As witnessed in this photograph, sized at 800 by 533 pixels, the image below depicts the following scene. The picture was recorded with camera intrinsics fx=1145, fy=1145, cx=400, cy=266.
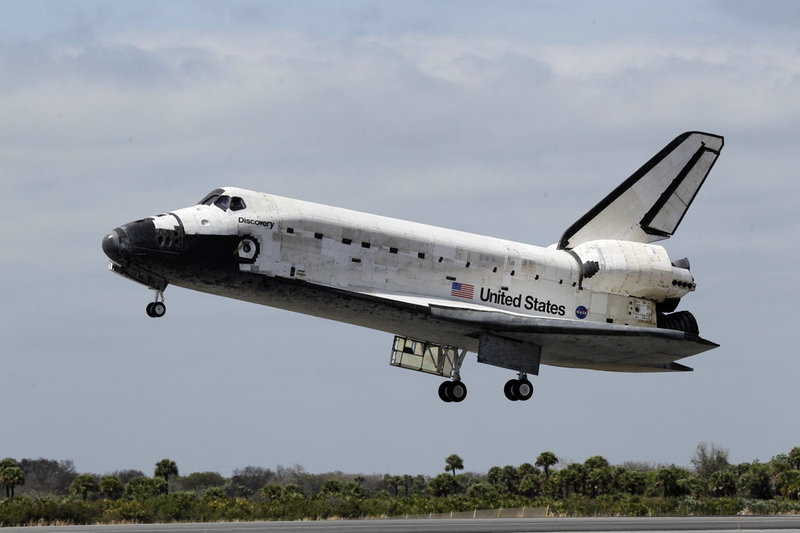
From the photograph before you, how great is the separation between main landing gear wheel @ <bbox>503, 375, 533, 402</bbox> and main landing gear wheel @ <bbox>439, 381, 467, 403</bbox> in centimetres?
123

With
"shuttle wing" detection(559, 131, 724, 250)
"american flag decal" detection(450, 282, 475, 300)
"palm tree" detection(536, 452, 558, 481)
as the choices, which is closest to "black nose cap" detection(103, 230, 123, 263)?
"american flag decal" detection(450, 282, 475, 300)

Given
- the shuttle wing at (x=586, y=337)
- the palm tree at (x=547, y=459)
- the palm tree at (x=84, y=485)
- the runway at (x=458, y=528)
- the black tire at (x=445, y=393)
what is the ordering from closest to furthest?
the shuttle wing at (x=586, y=337) < the black tire at (x=445, y=393) < the runway at (x=458, y=528) < the palm tree at (x=84, y=485) < the palm tree at (x=547, y=459)

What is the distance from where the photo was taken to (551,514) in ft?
154

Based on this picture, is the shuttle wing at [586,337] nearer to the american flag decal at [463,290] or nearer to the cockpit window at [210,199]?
the american flag decal at [463,290]

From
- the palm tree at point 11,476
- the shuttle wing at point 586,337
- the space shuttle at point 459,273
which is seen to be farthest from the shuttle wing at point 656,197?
the palm tree at point 11,476

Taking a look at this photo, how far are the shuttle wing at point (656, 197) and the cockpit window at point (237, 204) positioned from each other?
9.69m

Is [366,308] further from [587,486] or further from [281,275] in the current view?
[587,486]

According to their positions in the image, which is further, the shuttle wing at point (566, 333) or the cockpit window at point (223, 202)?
the shuttle wing at point (566, 333)

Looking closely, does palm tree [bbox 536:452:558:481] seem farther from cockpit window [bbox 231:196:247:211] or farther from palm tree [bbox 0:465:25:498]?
cockpit window [bbox 231:196:247:211]

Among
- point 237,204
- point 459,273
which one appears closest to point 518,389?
point 459,273

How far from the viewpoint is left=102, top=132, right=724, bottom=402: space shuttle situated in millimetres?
24453

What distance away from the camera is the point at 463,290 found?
26.7 meters

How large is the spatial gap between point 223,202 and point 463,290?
19.6 ft

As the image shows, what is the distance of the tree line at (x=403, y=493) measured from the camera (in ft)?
145
